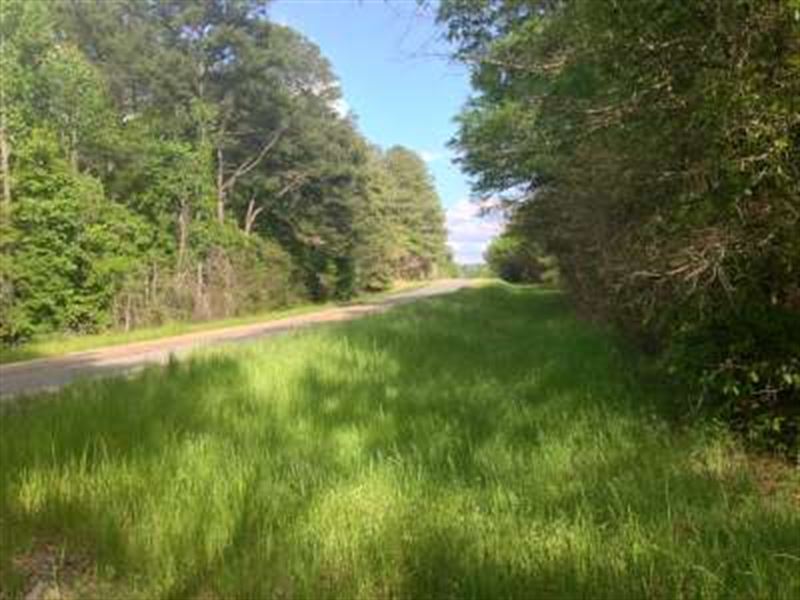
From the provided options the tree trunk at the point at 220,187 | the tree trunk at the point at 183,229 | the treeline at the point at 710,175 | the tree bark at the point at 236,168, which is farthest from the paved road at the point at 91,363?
the tree bark at the point at 236,168

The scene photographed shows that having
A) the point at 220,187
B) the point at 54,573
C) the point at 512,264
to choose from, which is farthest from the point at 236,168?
the point at 54,573

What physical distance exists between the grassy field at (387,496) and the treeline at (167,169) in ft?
68.4

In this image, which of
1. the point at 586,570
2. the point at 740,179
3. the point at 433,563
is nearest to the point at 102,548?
the point at 433,563

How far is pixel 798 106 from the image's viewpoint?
20.4ft

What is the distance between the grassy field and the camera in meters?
4.79

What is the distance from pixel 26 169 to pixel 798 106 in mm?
28553

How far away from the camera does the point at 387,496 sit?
6242 millimetres

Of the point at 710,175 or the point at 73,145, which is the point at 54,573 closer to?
the point at 710,175

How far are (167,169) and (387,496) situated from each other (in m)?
35.2

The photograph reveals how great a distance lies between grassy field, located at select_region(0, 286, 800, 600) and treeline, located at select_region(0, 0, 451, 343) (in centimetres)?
2085

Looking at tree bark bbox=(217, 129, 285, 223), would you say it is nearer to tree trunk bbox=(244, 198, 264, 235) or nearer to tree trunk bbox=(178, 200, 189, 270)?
tree trunk bbox=(244, 198, 264, 235)

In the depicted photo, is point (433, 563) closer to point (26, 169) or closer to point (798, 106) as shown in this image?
point (798, 106)

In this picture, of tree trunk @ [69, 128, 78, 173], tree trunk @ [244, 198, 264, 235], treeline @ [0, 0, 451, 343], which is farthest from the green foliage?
tree trunk @ [69, 128, 78, 173]

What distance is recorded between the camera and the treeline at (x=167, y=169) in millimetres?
30172
